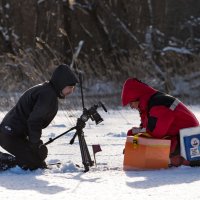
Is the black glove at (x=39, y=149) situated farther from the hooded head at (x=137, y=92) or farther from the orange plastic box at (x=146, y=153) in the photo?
the hooded head at (x=137, y=92)

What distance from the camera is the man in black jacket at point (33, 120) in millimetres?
4762

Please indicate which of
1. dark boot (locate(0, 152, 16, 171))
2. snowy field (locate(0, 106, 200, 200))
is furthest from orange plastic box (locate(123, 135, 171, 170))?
dark boot (locate(0, 152, 16, 171))

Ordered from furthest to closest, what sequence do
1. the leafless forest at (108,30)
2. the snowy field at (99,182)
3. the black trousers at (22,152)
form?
the leafless forest at (108,30) < the black trousers at (22,152) < the snowy field at (99,182)

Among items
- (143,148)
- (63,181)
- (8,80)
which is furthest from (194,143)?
(8,80)

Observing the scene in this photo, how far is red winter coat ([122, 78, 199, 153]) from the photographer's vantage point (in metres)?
4.78

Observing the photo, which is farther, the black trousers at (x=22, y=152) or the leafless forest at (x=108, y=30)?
the leafless forest at (x=108, y=30)

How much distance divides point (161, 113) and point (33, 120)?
3.38 ft

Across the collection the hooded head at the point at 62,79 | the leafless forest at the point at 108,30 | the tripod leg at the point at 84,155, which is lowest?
the tripod leg at the point at 84,155

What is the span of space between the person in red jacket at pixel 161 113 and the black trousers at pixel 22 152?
887mm

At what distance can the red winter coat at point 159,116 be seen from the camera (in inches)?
188

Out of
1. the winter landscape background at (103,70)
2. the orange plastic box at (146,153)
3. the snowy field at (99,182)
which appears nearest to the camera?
the snowy field at (99,182)

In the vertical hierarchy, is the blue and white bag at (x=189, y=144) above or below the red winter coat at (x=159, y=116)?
below

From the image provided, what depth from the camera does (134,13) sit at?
20812 millimetres

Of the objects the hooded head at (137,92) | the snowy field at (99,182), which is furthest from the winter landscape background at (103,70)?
the hooded head at (137,92)
